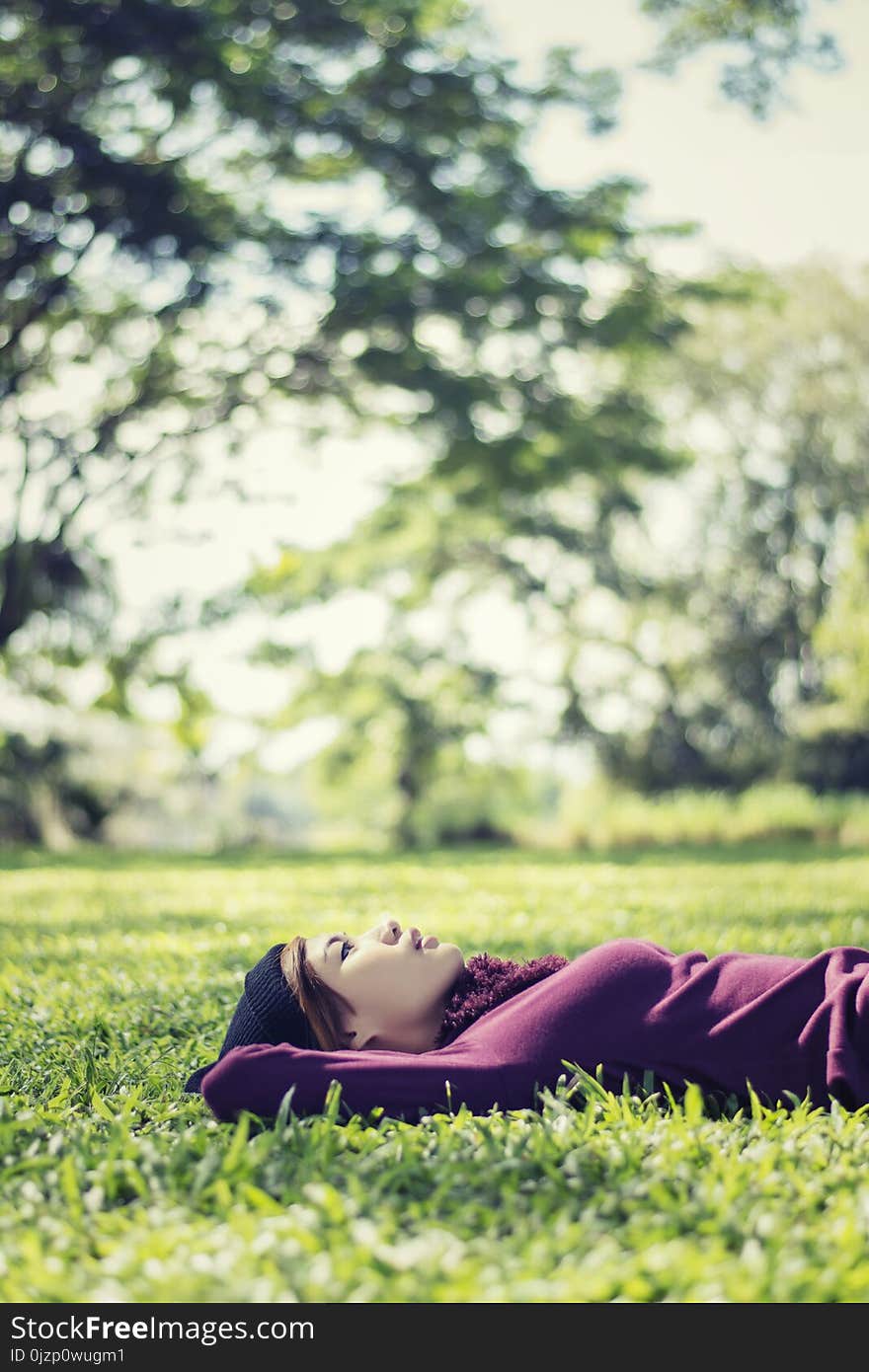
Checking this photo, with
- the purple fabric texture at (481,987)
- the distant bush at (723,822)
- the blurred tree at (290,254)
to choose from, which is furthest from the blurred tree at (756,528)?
the purple fabric texture at (481,987)

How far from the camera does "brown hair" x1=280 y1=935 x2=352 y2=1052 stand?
2896 mm

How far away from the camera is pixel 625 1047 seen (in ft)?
9.51

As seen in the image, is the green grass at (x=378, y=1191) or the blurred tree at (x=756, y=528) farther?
the blurred tree at (x=756, y=528)

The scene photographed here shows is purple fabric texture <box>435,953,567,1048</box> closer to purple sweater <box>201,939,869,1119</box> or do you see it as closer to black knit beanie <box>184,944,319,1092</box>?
purple sweater <box>201,939,869,1119</box>

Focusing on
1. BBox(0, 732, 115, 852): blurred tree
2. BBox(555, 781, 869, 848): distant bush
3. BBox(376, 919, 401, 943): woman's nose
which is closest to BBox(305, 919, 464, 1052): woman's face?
BBox(376, 919, 401, 943): woman's nose

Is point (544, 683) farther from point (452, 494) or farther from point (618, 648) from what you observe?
point (452, 494)

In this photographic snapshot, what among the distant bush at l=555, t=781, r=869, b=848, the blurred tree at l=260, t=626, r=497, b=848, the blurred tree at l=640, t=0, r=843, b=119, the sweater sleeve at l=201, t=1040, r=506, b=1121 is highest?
the blurred tree at l=640, t=0, r=843, b=119

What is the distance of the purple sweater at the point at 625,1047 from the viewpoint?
272 cm

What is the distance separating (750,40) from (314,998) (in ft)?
23.5

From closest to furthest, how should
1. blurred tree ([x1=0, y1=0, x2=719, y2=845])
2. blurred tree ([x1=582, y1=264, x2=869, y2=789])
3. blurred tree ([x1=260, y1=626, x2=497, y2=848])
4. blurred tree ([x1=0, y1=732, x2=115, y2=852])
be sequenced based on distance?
blurred tree ([x1=0, y1=0, x2=719, y2=845]) < blurred tree ([x1=0, y1=732, x2=115, y2=852]) < blurred tree ([x1=260, y1=626, x2=497, y2=848]) < blurred tree ([x1=582, y1=264, x2=869, y2=789])

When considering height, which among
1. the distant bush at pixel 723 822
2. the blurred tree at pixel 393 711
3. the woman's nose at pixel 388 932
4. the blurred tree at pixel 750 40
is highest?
the blurred tree at pixel 750 40

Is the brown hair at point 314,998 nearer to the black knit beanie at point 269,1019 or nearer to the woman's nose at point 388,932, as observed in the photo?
the black knit beanie at point 269,1019

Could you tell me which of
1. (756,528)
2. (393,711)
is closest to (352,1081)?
(393,711)

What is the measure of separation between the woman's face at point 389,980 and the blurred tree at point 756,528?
23313mm
